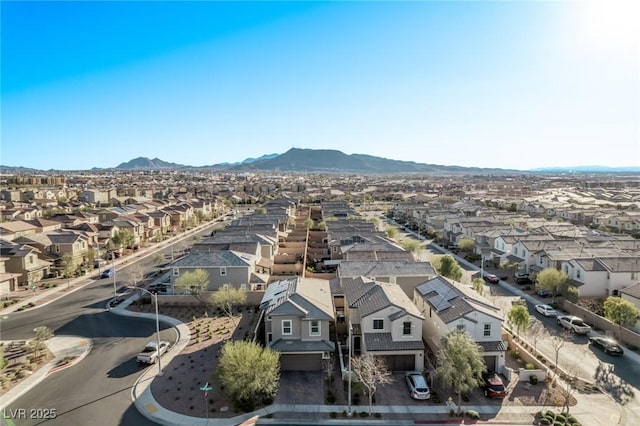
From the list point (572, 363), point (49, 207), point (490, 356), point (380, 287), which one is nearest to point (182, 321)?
point (380, 287)

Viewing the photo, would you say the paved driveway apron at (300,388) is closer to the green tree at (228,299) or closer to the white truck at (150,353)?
the white truck at (150,353)

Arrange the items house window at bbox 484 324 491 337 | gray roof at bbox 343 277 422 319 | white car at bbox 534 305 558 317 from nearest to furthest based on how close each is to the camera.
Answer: house window at bbox 484 324 491 337, gray roof at bbox 343 277 422 319, white car at bbox 534 305 558 317

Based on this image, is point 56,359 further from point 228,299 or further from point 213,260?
point 213,260

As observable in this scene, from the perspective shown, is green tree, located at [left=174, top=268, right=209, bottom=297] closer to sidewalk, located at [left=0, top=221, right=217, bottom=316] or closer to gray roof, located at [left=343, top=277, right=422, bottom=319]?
sidewalk, located at [left=0, top=221, right=217, bottom=316]

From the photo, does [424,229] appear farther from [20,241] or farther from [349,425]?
[20,241]

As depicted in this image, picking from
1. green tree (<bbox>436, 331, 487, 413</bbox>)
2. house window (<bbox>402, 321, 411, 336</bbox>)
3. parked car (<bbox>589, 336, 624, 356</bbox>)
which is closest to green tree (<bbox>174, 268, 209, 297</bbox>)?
house window (<bbox>402, 321, 411, 336</bbox>)

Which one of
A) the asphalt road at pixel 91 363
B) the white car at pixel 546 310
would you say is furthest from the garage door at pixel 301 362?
the white car at pixel 546 310
